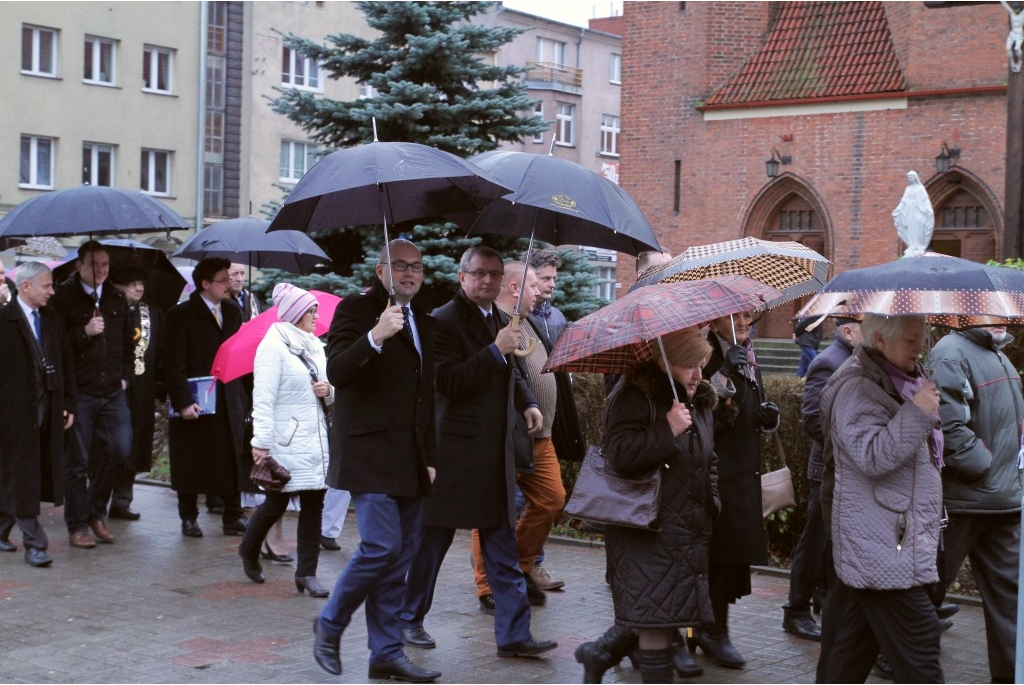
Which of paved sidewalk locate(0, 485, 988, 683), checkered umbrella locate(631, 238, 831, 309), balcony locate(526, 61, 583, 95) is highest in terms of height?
balcony locate(526, 61, 583, 95)

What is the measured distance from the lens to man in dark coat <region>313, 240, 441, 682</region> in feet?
21.5

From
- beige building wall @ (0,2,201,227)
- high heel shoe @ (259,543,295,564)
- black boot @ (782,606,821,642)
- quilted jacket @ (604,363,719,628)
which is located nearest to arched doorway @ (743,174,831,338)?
beige building wall @ (0,2,201,227)

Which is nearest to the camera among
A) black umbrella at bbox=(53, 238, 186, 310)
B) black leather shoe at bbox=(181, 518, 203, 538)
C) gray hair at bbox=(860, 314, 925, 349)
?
gray hair at bbox=(860, 314, 925, 349)

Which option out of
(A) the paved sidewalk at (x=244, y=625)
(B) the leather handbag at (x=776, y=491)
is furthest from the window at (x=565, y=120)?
(B) the leather handbag at (x=776, y=491)

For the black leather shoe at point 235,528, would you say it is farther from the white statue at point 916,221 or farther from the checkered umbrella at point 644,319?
the white statue at point 916,221

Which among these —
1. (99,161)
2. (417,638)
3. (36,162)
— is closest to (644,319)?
(417,638)

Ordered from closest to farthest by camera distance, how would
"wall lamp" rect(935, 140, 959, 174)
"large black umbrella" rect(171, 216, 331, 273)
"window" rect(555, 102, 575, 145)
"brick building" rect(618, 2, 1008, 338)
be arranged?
"large black umbrella" rect(171, 216, 331, 273) < "wall lamp" rect(935, 140, 959, 174) < "brick building" rect(618, 2, 1008, 338) < "window" rect(555, 102, 575, 145)

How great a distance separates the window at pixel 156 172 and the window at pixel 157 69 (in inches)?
83.6

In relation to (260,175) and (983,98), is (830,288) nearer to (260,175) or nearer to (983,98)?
(983,98)

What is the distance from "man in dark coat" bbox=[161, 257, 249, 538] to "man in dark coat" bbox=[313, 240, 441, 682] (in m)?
4.43

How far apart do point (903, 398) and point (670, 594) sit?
4.10 ft

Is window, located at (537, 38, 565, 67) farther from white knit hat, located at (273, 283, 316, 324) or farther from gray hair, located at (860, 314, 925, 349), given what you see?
gray hair, located at (860, 314, 925, 349)

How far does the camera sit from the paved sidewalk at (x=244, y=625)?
6840mm

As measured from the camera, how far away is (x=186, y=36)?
46469mm
